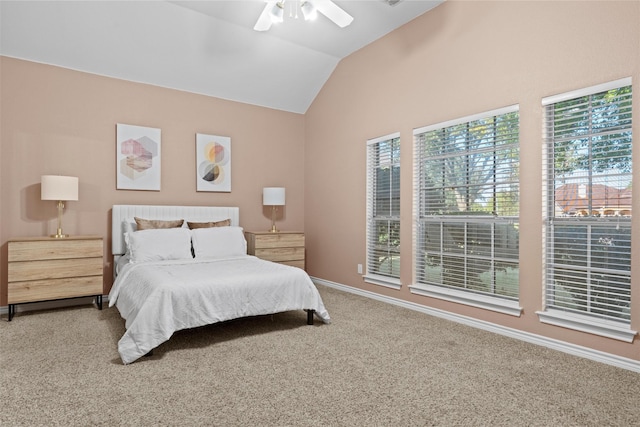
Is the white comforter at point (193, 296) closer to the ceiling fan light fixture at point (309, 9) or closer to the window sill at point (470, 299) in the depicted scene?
the window sill at point (470, 299)

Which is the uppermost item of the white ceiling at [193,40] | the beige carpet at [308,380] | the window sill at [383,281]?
the white ceiling at [193,40]

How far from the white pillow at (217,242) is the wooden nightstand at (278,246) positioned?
51cm

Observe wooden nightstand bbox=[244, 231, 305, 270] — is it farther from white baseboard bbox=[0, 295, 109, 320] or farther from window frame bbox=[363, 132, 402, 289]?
white baseboard bbox=[0, 295, 109, 320]

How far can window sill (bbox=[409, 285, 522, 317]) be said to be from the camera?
126 inches

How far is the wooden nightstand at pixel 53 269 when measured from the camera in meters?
3.64

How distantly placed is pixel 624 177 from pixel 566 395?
1.52 m

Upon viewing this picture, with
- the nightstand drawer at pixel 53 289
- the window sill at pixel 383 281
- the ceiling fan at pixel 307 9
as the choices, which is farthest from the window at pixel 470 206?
the nightstand drawer at pixel 53 289

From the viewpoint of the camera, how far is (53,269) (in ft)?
12.4

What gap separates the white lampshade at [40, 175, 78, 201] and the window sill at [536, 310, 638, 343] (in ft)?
14.9

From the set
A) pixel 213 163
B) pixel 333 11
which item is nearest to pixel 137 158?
pixel 213 163

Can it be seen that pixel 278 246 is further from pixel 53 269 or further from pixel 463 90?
pixel 463 90

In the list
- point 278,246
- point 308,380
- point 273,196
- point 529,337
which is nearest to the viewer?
point 308,380

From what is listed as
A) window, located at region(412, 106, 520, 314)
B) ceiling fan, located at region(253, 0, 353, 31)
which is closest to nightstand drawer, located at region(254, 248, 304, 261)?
window, located at region(412, 106, 520, 314)

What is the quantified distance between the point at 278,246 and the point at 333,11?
2992mm
